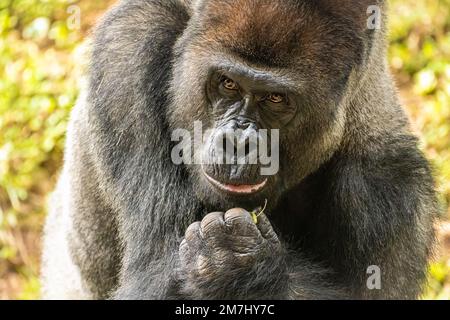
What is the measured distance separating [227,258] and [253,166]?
52 cm

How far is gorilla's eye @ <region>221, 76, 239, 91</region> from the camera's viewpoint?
4.60 meters

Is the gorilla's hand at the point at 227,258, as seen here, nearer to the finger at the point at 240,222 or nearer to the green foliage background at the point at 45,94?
the finger at the point at 240,222

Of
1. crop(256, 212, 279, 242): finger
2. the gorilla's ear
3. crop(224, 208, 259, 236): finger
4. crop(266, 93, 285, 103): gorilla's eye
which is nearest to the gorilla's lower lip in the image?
crop(224, 208, 259, 236): finger

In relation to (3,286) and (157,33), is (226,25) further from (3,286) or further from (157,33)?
(3,286)

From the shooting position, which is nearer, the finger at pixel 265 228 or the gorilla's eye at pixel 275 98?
the gorilla's eye at pixel 275 98

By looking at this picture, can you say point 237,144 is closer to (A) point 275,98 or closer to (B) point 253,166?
(B) point 253,166

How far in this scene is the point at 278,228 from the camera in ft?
17.4

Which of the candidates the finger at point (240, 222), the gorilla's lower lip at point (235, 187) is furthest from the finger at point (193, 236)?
the gorilla's lower lip at point (235, 187)

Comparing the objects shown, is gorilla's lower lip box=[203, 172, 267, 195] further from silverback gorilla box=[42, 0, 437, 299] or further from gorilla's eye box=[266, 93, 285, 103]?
gorilla's eye box=[266, 93, 285, 103]

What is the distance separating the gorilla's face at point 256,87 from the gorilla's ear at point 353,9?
4cm

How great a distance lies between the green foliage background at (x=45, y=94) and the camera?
7973 millimetres

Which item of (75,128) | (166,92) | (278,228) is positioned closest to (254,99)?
(166,92)

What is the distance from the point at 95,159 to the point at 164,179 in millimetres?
667

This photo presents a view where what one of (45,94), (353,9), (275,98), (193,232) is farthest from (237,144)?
(45,94)
